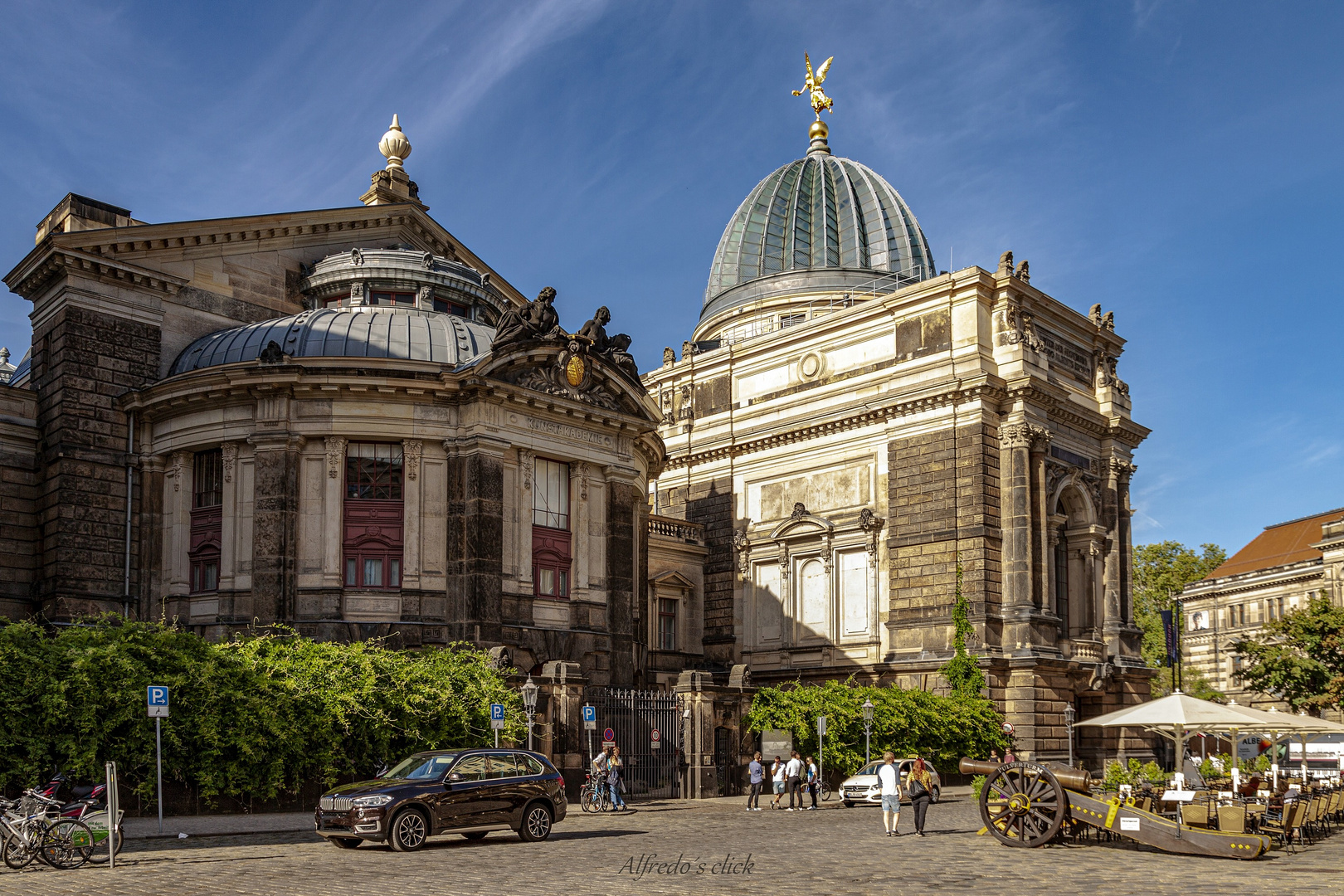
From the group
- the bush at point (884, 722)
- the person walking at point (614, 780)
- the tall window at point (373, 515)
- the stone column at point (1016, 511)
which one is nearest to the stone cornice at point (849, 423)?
the stone column at point (1016, 511)

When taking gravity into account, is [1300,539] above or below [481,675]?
above

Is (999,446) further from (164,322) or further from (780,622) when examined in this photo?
(164,322)

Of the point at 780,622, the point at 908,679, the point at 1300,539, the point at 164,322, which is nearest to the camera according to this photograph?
the point at 164,322

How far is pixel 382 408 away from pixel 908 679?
22.4 meters

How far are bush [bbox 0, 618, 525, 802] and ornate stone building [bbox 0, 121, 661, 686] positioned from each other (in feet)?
15.3

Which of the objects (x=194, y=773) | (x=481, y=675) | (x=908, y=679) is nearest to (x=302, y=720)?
(x=194, y=773)

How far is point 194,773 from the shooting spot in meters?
28.3

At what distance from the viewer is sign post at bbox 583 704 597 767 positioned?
33781 millimetres

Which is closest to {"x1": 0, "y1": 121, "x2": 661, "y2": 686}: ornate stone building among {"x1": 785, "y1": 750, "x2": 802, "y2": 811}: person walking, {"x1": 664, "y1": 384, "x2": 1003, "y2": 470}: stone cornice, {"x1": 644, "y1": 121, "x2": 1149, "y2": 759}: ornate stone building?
{"x1": 785, "y1": 750, "x2": 802, "y2": 811}: person walking

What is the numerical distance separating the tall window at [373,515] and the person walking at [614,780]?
31.1 ft

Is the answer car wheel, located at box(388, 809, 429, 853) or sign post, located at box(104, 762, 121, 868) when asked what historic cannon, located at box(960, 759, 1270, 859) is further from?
sign post, located at box(104, 762, 121, 868)

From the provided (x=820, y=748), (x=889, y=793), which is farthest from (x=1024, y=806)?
(x=820, y=748)

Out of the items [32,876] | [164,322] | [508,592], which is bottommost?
[32,876]

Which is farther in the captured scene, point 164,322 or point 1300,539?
point 1300,539
